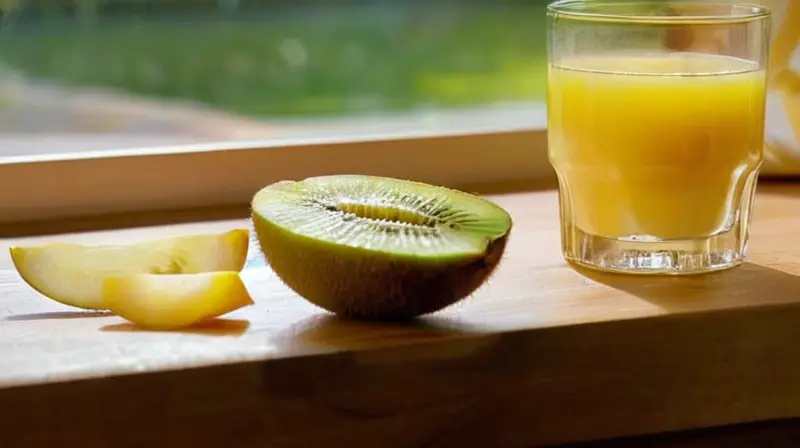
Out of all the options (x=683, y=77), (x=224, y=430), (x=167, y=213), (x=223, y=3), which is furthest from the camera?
(x=223, y=3)

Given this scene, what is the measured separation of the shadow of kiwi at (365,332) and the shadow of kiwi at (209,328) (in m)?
0.03

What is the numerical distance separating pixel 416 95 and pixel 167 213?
0.32 metres

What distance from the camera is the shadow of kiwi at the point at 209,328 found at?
604 millimetres

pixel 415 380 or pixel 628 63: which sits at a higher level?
pixel 628 63

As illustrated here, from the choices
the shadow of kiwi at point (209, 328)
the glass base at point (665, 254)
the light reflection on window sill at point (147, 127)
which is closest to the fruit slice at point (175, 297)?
the shadow of kiwi at point (209, 328)

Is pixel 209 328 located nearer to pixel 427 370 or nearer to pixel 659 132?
pixel 427 370

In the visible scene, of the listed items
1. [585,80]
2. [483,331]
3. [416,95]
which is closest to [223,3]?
[416,95]

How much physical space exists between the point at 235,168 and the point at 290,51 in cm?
18

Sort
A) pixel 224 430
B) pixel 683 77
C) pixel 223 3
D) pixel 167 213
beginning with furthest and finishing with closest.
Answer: pixel 223 3, pixel 167 213, pixel 683 77, pixel 224 430

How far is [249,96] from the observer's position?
108 cm

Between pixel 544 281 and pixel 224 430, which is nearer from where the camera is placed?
pixel 224 430

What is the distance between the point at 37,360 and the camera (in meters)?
0.56

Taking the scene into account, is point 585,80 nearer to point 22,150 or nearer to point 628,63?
point 628,63

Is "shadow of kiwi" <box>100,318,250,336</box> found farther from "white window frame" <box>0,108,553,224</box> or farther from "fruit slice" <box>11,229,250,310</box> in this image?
"white window frame" <box>0,108,553,224</box>
